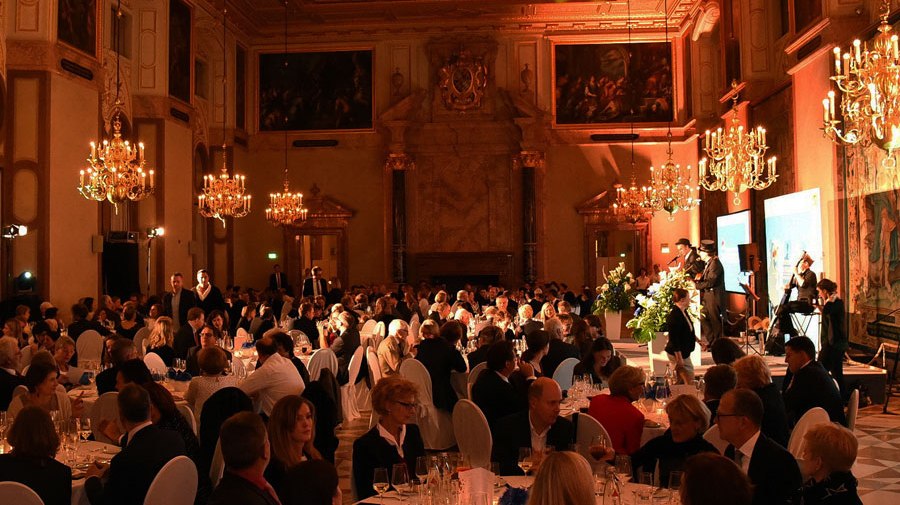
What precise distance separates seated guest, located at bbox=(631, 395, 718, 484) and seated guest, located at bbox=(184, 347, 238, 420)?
11.3 feet

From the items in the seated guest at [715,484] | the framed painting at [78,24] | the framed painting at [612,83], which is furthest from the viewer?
the framed painting at [612,83]

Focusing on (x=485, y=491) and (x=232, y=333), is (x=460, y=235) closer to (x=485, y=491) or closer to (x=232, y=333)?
(x=232, y=333)

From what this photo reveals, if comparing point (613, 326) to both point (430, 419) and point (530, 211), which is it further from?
point (430, 419)

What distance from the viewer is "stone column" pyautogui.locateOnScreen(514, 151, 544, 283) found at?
22281mm

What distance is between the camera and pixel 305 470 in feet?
11.0

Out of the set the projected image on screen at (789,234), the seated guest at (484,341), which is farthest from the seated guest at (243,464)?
the projected image on screen at (789,234)

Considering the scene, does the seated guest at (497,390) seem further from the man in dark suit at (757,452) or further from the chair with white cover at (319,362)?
the chair with white cover at (319,362)

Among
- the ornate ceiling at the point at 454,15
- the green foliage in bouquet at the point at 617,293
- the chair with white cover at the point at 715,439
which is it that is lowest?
the chair with white cover at the point at 715,439

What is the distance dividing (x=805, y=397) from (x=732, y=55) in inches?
547

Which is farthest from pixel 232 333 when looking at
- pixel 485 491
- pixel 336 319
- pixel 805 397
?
pixel 485 491

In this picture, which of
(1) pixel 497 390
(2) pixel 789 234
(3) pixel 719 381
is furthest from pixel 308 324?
(2) pixel 789 234

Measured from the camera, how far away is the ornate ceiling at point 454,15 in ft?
71.3

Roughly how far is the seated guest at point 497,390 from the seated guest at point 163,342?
381 cm

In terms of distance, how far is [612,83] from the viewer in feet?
74.8
